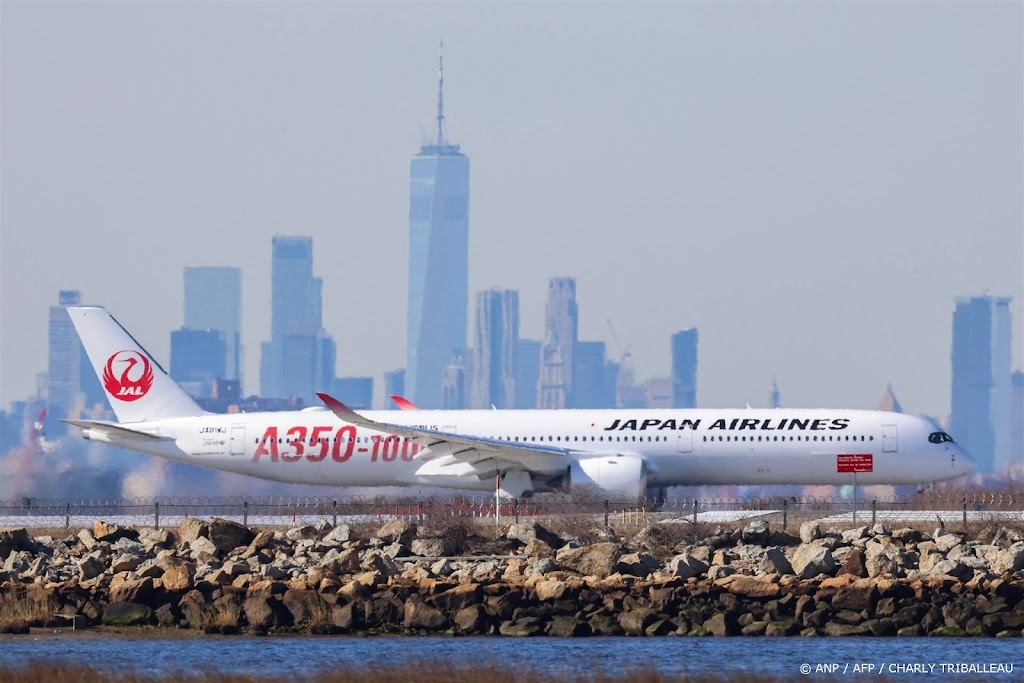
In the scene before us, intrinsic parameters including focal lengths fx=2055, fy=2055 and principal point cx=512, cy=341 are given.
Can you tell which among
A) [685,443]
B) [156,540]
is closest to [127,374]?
[685,443]

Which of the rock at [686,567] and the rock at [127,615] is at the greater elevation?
the rock at [686,567]

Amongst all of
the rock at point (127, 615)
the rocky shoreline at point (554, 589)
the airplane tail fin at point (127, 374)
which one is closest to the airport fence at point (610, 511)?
the airplane tail fin at point (127, 374)

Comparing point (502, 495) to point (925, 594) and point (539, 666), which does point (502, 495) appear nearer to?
point (925, 594)

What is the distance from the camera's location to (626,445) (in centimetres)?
5906

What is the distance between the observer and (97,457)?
282ft

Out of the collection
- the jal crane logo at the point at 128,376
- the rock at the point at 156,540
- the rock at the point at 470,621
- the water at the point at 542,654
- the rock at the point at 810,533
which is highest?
the jal crane logo at the point at 128,376

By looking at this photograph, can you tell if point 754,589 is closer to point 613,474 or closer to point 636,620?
point 636,620

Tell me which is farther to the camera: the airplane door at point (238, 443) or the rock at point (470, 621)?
the airplane door at point (238, 443)

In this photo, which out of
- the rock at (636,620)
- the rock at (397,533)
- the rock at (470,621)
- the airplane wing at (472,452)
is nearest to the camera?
the rock at (636,620)

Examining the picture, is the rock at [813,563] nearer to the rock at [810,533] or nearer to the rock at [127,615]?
the rock at [810,533]

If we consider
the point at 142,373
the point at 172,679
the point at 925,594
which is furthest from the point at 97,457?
the point at 172,679

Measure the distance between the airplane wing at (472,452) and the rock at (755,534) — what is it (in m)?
13.2

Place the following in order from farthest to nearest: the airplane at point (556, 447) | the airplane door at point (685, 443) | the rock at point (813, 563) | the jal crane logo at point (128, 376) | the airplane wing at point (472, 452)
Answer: the jal crane logo at point (128, 376) < the airplane door at point (685, 443) < the airplane at point (556, 447) < the airplane wing at point (472, 452) < the rock at point (813, 563)

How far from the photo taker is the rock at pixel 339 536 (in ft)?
154
